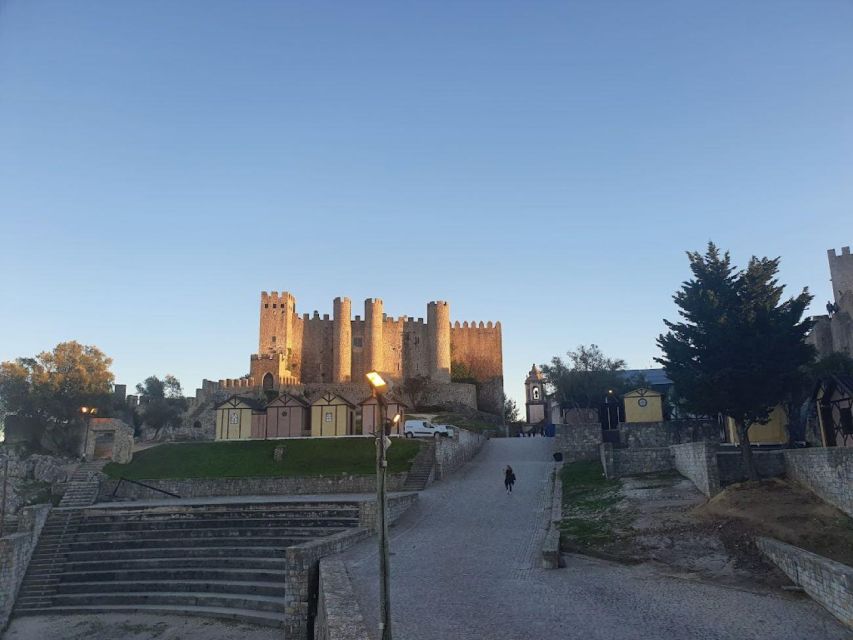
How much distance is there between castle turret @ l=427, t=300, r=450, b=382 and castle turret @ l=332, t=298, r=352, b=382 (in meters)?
8.55

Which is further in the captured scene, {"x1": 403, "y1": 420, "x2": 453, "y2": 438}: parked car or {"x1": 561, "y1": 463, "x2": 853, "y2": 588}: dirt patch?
{"x1": 403, "y1": 420, "x2": 453, "y2": 438}: parked car

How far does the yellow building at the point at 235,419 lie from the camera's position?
41.3 metres

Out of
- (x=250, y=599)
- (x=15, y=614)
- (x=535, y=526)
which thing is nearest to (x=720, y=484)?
(x=535, y=526)

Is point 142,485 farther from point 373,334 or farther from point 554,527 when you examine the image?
point 373,334

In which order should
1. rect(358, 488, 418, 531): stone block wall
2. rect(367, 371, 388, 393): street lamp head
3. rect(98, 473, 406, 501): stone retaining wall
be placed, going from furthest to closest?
rect(98, 473, 406, 501): stone retaining wall < rect(358, 488, 418, 531): stone block wall < rect(367, 371, 388, 393): street lamp head

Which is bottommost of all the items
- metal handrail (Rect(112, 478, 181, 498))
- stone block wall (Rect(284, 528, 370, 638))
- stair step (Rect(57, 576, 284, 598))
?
stair step (Rect(57, 576, 284, 598))

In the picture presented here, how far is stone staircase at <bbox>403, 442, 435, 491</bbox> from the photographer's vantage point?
93.6ft

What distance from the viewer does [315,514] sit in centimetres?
2234

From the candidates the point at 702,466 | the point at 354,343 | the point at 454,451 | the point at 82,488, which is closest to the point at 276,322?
the point at 354,343

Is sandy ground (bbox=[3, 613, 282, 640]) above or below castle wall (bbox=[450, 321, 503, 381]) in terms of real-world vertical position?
below

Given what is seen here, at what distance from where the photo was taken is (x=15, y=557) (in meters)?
21.5

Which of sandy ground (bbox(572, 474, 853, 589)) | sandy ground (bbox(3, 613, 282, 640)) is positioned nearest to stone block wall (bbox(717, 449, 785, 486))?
sandy ground (bbox(572, 474, 853, 589))

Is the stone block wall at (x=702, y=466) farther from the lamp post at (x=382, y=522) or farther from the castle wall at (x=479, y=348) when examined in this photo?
the castle wall at (x=479, y=348)

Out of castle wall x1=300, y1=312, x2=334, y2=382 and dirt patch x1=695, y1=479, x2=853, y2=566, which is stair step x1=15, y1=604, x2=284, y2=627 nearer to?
dirt patch x1=695, y1=479, x2=853, y2=566
